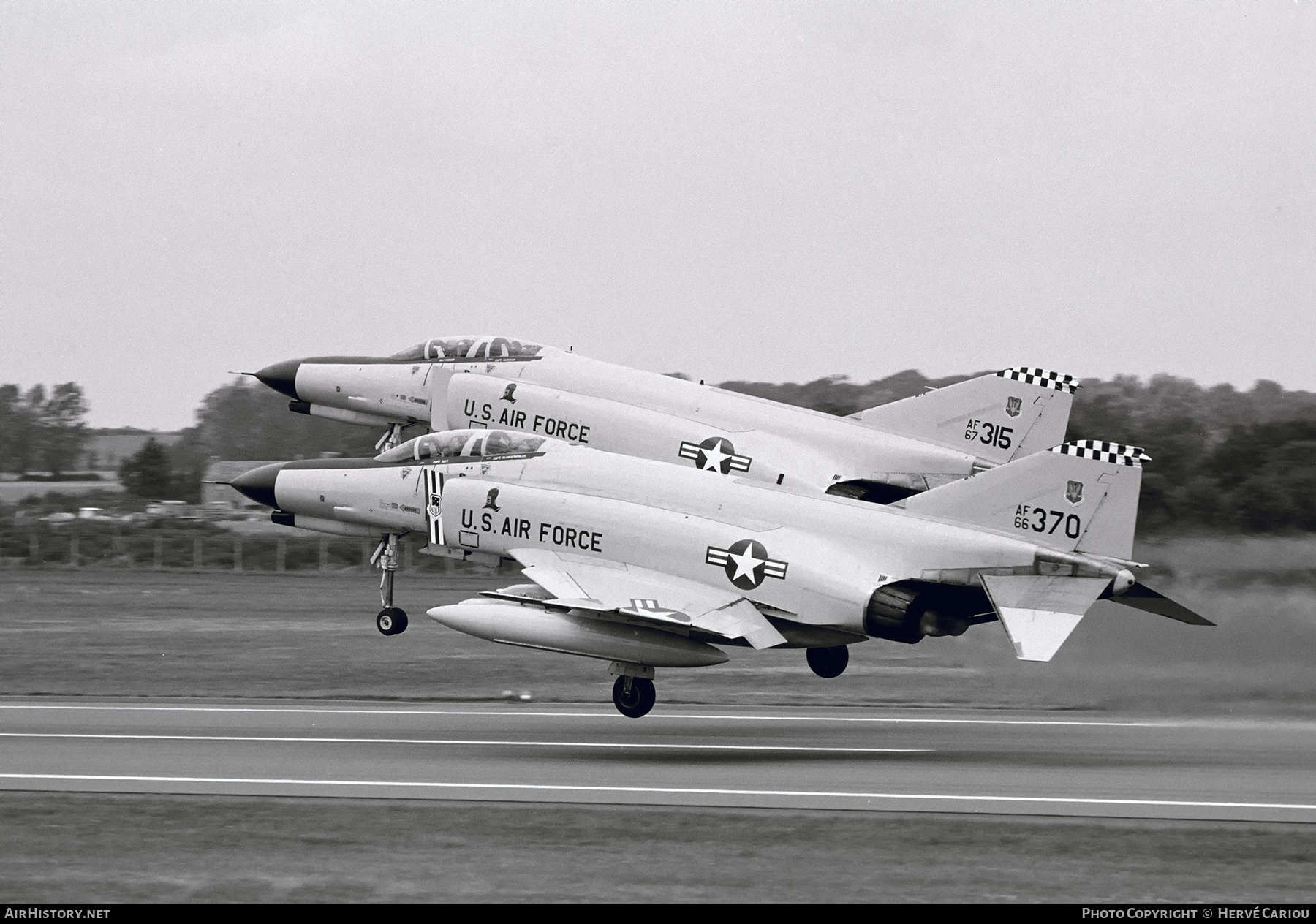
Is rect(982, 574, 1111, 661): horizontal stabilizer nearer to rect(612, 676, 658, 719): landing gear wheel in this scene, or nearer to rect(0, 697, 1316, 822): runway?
rect(0, 697, 1316, 822): runway

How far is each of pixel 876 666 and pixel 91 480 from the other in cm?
4885

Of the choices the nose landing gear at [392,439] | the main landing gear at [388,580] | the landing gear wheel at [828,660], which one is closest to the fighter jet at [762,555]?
the main landing gear at [388,580]

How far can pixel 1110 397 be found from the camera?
4925 cm

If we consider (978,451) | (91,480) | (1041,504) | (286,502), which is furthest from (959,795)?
(91,480)

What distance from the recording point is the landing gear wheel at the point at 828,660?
22453 mm

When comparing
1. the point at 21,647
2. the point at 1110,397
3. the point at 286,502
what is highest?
the point at 1110,397

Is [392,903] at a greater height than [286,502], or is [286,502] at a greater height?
[286,502]

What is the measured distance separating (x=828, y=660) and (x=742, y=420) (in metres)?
4.05

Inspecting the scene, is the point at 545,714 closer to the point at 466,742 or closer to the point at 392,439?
the point at 466,742

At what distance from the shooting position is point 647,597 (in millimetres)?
19516

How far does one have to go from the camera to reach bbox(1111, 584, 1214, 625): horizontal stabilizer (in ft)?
62.0

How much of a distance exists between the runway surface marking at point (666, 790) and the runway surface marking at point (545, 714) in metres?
5.48

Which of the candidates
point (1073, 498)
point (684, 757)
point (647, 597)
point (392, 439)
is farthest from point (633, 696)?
point (392, 439)
